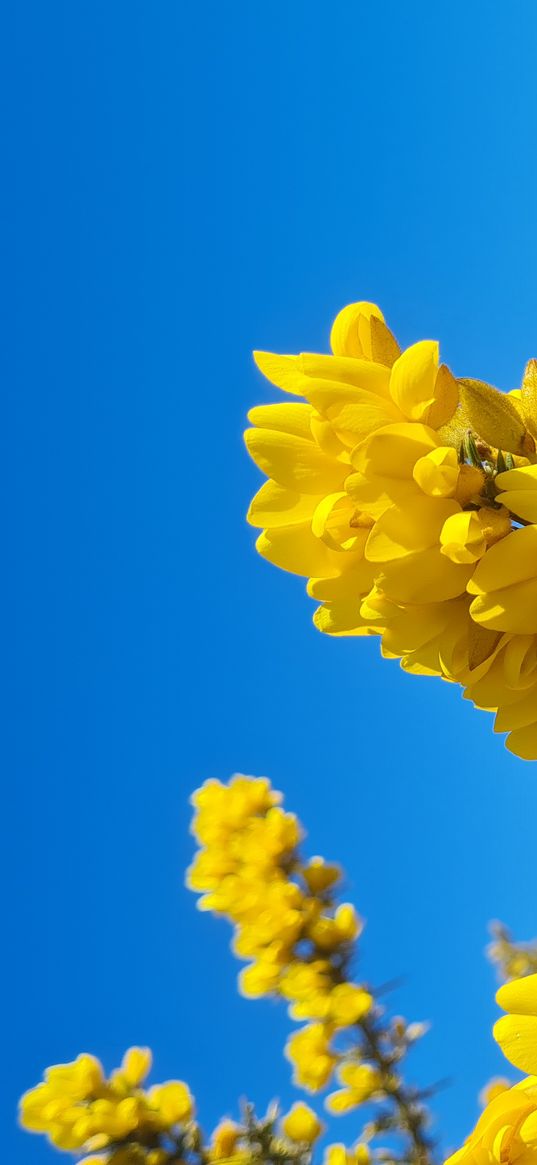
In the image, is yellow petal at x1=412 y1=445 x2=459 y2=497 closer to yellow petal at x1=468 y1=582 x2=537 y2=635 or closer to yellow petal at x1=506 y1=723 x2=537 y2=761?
yellow petal at x1=468 y1=582 x2=537 y2=635

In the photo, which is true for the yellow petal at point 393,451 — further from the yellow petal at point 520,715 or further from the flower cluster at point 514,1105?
the flower cluster at point 514,1105

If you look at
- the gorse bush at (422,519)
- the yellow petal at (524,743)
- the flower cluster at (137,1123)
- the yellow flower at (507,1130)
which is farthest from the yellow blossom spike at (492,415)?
the flower cluster at (137,1123)

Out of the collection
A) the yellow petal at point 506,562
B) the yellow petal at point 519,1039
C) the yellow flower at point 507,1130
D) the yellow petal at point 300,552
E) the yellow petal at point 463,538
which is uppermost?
the yellow petal at point 300,552

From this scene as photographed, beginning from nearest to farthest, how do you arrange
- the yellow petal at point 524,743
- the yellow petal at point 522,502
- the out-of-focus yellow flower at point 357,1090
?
the yellow petal at point 522,502, the yellow petal at point 524,743, the out-of-focus yellow flower at point 357,1090

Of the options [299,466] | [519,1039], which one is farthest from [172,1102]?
[299,466]

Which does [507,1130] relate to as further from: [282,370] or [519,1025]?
[282,370]
